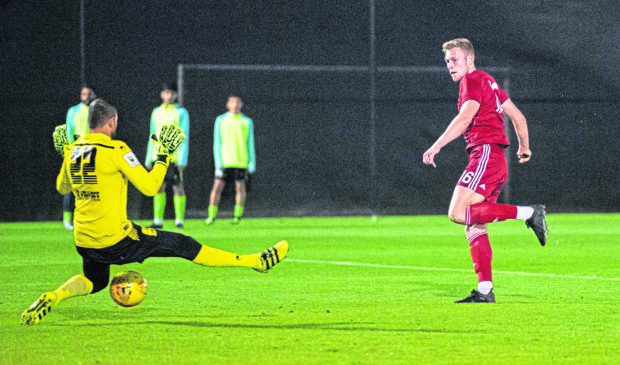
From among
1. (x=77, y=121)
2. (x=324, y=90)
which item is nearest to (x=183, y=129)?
(x=77, y=121)

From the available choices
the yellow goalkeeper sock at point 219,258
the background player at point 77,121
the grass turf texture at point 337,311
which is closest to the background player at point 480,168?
the grass turf texture at point 337,311

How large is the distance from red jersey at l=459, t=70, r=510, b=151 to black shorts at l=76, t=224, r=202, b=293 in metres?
2.15

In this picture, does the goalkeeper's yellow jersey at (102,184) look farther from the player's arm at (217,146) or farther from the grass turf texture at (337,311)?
the player's arm at (217,146)

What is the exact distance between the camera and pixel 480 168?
24.0ft

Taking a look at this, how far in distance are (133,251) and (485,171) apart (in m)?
2.49

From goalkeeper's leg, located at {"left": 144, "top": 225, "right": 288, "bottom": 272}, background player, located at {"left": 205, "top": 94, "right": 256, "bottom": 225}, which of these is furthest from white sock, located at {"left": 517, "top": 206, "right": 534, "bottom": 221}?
background player, located at {"left": 205, "top": 94, "right": 256, "bottom": 225}

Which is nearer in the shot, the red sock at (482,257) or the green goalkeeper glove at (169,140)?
the green goalkeeper glove at (169,140)

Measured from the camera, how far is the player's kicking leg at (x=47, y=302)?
620 cm

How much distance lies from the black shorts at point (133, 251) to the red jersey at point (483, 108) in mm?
2154

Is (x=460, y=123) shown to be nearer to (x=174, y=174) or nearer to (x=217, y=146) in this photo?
(x=174, y=174)

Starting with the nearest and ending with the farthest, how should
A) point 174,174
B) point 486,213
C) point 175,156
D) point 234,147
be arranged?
point 486,213 < point 174,174 < point 175,156 < point 234,147

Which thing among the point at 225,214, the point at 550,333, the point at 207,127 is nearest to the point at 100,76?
the point at 207,127

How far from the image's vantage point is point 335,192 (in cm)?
1934

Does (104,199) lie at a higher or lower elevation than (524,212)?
higher
